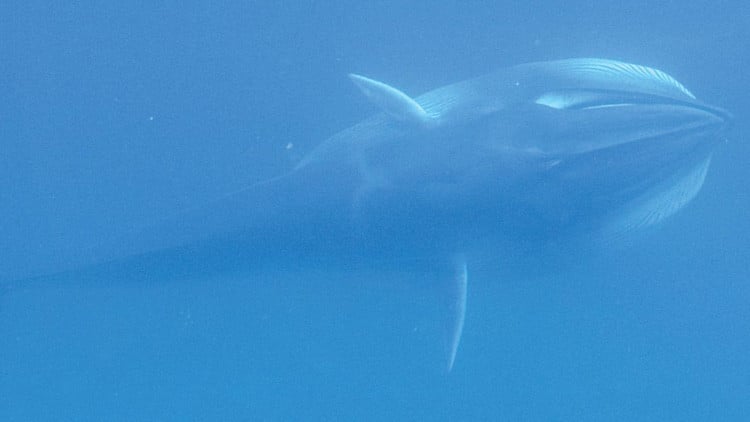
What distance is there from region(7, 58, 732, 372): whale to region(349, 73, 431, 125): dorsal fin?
0.03 feet

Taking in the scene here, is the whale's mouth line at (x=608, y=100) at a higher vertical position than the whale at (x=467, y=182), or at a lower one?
higher

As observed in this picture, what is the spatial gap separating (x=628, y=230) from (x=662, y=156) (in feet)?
2.77

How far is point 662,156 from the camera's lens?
605 cm

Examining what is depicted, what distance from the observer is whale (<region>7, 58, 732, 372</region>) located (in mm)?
5723

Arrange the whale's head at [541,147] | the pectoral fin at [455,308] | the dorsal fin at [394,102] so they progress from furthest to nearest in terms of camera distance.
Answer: the pectoral fin at [455,308] → the dorsal fin at [394,102] → the whale's head at [541,147]

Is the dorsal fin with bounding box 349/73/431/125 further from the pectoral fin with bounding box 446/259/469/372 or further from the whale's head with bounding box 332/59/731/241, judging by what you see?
the pectoral fin with bounding box 446/259/469/372

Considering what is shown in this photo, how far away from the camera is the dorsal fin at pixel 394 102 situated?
5.98 meters

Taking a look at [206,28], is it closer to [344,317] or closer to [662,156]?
[344,317]

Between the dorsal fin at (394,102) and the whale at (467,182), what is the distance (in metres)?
0.01

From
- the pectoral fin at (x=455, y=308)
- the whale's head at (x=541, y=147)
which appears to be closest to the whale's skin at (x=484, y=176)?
the whale's head at (x=541, y=147)

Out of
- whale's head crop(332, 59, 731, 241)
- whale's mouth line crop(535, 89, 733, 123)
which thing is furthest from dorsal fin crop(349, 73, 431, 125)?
whale's mouth line crop(535, 89, 733, 123)

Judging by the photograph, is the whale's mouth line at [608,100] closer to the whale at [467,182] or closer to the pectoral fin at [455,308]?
the whale at [467,182]

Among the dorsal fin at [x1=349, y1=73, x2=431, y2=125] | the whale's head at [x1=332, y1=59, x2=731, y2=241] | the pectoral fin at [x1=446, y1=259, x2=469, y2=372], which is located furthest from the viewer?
the pectoral fin at [x1=446, y1=259, x2=469, y2=372]

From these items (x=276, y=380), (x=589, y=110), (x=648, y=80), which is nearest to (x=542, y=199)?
(x=589, y=110)
